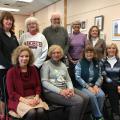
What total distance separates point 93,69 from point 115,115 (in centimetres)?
79

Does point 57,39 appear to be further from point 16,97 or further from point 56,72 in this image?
point 16,97

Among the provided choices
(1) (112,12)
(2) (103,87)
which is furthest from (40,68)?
(1) (112,12)

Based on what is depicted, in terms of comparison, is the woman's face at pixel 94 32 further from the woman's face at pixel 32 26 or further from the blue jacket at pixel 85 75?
the woman's face at pixel 32 26

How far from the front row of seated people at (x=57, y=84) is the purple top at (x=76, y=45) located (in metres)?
0.42

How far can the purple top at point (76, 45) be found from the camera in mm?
3793

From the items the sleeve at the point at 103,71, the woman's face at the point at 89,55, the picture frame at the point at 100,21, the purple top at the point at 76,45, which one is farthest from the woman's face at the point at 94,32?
the picture frame at the point at 100,21

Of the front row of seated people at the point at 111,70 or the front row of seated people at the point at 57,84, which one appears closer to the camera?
the front row of seated people at the point at 57,84

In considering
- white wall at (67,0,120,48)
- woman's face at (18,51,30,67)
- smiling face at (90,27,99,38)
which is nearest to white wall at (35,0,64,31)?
white wall at (67,0,120,48)

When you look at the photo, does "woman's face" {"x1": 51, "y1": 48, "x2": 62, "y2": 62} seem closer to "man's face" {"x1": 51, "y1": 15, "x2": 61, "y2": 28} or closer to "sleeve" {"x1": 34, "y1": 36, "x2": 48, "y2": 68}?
"sleeve" {"x1": 34, "y1": 36, "x2": 48, "y2": 68}

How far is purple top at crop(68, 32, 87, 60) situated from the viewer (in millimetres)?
3793

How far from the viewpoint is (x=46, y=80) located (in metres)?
3.02

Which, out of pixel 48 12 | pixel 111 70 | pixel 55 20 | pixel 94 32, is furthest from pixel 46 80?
pixel 48 12

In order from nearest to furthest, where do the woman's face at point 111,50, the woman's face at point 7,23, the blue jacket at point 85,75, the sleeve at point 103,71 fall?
the woman's face at point 7,23, the blue jacket at point 85,75, the sleeve at point 103,71, the woman's face at point 111,50

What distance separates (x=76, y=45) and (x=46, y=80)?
1038 millimetres
